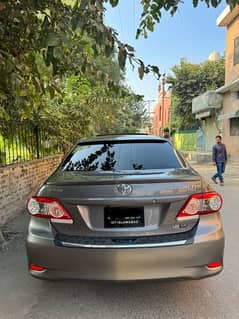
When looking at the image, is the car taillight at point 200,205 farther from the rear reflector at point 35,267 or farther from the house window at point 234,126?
the house window at point 234,126

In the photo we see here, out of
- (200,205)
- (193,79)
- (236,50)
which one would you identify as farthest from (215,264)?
(193,79)

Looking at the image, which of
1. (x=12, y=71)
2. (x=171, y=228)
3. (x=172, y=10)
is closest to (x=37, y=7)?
(x=12, y=71)

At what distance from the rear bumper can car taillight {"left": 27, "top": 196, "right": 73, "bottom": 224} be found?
0.68 feet

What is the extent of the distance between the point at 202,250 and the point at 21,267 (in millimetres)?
2343

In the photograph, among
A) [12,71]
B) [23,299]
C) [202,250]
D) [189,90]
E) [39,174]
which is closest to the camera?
[202,250]

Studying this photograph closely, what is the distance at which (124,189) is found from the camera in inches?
102

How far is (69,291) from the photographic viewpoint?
319cm

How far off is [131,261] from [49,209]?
843 mm

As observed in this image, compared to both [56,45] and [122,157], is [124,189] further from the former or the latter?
[56,45]

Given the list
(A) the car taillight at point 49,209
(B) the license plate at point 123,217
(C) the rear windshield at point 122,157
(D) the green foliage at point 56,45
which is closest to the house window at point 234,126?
(D) the green foliage at point 56,45

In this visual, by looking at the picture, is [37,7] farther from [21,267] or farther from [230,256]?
[230,256]

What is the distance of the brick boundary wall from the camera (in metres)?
5.62

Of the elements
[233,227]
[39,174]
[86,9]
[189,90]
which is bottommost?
[233,227]

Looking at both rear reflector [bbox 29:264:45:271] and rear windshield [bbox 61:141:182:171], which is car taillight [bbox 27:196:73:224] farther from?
rear windshield [bbox 61:141:182:171]
